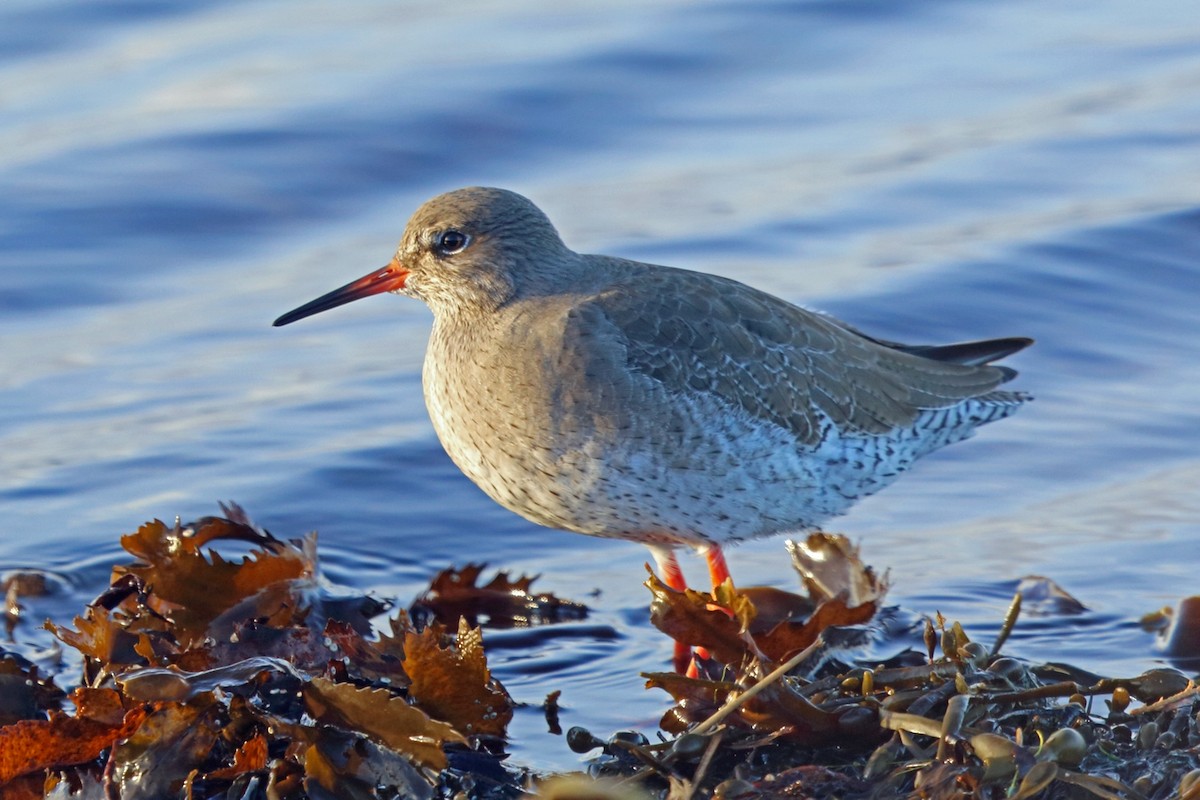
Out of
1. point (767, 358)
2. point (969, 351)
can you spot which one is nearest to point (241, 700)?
point (767, 358)

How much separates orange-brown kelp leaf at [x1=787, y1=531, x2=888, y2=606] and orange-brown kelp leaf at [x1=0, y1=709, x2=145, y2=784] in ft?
8.92

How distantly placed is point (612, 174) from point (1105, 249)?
136 inches

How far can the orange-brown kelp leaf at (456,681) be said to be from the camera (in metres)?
4.82

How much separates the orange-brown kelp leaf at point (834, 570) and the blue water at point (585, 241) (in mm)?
634

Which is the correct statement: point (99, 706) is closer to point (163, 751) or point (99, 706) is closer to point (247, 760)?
point (163, 751)

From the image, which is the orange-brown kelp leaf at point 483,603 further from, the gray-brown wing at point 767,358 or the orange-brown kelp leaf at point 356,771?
the orange-brown kelp leaf at point 356,771

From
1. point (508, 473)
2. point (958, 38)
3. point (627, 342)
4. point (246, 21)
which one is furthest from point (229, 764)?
point (958, 38)

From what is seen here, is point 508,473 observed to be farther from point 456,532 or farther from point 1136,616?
point 1136,616

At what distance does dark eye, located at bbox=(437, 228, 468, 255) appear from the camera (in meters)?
6.45

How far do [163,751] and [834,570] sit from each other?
278 cm

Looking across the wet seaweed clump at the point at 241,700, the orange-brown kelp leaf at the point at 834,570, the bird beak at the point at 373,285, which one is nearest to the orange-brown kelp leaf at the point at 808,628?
the orange-brown kelp leaf at the point at 834,570

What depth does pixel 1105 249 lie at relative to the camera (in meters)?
10.9

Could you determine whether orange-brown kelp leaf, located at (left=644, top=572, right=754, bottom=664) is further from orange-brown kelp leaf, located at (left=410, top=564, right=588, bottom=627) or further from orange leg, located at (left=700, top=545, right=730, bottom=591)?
orange-brown kelp leaf, located at (left=410, top=564, right=588, bottom=627)

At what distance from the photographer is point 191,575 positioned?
528 centimetres
